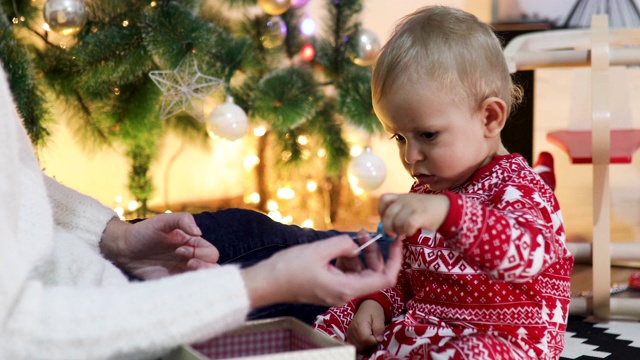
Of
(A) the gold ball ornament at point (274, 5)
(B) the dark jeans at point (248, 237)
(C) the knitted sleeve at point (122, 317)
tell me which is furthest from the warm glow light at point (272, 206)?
(C) the knitted sleeve at point (122, 317)

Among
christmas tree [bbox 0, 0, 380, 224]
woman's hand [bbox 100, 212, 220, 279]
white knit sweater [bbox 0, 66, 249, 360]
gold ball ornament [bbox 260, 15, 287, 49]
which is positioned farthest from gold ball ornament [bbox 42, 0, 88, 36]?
white knit sweater [bbox 0, 66, 249, 360]

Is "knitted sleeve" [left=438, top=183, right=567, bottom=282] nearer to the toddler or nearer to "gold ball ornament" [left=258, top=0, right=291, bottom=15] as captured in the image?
the toddler

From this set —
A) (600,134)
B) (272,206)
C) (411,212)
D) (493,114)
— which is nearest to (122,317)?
(411,212)

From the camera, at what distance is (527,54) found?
1.80 m

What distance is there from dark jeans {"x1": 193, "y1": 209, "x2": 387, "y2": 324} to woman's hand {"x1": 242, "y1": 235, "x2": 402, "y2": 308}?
1.61 feet

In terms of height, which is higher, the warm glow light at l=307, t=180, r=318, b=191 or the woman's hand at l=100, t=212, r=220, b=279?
the woman's hand at l=100, t=212, r=220, b=279

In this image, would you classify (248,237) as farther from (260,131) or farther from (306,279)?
(260,131)

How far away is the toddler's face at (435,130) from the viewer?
979 mm

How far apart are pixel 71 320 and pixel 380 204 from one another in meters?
0.32

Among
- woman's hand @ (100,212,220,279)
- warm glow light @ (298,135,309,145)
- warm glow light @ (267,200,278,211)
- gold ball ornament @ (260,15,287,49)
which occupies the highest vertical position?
gold ball ornament @ (260,15,287,49)

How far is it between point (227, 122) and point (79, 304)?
1.37 m

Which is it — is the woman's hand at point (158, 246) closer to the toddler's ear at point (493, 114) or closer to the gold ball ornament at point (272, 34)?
the toddler's ear at point (493, 114)

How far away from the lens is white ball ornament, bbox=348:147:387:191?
7.26 feet

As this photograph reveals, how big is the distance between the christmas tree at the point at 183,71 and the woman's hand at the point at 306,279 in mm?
1244
